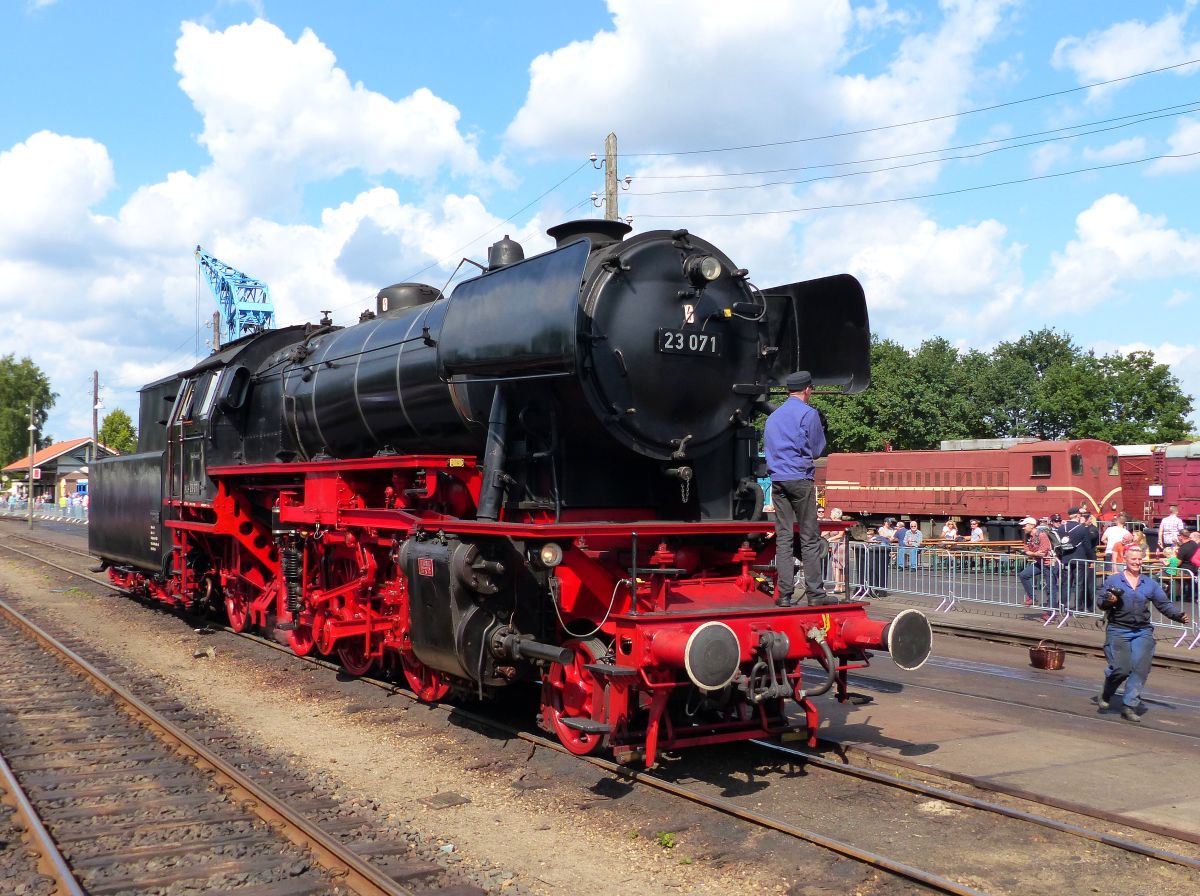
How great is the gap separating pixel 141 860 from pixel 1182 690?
9921 mm

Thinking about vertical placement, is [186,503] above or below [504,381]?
below

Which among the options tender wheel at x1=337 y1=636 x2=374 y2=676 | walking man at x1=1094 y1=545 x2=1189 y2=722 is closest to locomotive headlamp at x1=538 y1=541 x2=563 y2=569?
tender wheel at x1=337 y1=636 x2=374 y2=676

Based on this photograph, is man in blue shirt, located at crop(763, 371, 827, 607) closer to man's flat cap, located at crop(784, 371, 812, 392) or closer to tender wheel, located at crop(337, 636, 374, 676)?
man's flat cap, located at crop(784, 371, 812, 392)

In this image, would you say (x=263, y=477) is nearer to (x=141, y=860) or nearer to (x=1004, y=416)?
(x=141, y=860)

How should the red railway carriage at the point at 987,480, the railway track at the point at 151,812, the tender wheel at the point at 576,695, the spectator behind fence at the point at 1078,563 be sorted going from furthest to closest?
the red railway carriage at the point at 987,480
the spectator behind fence at the point at 1078,563
the tender wheel at the point at 576,695
the railway track at the point at 151,812

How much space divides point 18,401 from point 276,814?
109 metres

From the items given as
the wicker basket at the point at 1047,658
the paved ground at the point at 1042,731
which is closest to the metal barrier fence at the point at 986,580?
the wicker basket at the point at 1047,658

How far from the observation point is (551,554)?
20.5ft

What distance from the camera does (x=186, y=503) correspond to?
1262cm

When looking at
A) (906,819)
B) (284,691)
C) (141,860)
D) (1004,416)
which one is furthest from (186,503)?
(1004,416)

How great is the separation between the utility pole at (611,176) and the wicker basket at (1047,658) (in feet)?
37.6

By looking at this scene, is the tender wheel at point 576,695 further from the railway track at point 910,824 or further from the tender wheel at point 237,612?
the tender wheel at point 237,612

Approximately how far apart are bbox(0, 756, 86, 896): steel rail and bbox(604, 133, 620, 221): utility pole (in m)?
15.1

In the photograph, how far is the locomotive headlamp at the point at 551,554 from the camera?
20.5 feet
